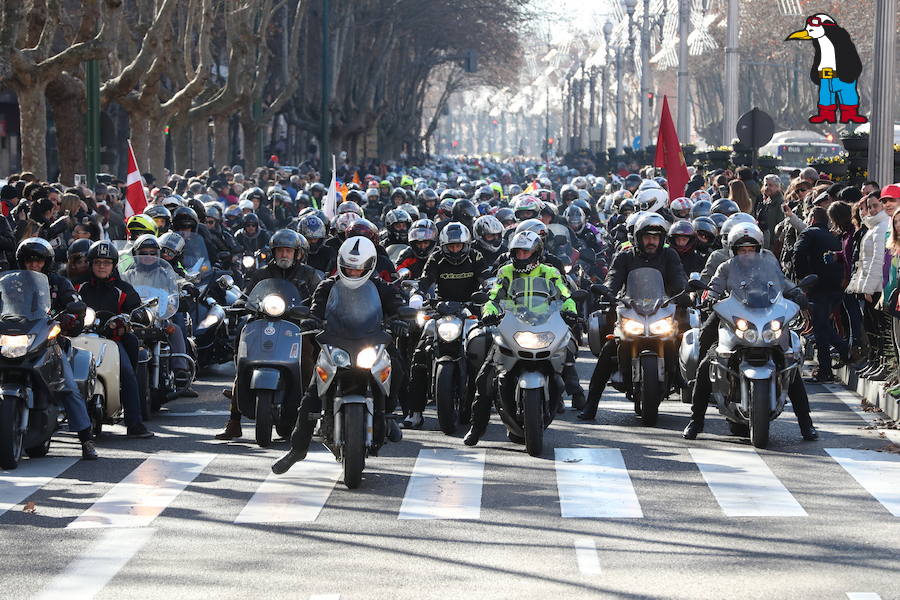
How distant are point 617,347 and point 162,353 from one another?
362 centimetres

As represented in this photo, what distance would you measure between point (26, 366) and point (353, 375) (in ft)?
7.68

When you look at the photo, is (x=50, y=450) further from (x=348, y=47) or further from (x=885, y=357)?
(x=348, y=47)

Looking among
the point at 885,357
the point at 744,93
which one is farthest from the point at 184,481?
the point at 744,93

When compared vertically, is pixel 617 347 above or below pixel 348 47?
below

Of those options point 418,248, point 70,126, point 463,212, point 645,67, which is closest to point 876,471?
point 418,248

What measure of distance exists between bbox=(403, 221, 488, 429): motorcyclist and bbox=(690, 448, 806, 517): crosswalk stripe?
2405 millimetres

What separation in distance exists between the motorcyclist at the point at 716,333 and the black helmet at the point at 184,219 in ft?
20.3

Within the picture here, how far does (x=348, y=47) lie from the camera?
6681cm

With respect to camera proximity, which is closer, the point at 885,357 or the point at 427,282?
the point at 427,282

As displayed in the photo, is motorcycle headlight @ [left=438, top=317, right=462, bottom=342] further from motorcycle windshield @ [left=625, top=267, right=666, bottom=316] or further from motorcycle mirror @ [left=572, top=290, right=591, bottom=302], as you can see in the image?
motorcycle windshield @ [left=625, top=267, right=666, bottom=316]

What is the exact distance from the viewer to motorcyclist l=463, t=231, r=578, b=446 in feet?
43.0

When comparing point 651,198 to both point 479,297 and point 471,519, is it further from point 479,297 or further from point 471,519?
point 471,519

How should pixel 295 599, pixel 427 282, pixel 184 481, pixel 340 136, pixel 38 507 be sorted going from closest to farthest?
pixel 295 599
pixel 38 507
pixel 184 481
pixel 427 282
pixel 340 136

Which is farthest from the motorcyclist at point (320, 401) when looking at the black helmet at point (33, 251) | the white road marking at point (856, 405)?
the white road marking at point (856, 405)
